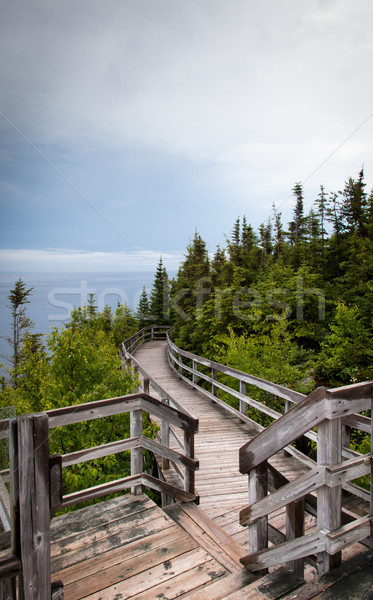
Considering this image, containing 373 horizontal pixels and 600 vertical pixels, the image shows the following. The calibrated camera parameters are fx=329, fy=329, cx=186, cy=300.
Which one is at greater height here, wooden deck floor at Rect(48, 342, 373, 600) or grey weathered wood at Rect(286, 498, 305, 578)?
grey weathered wood at Rect(286, 498, 305, 578)

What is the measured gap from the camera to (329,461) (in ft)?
5.73

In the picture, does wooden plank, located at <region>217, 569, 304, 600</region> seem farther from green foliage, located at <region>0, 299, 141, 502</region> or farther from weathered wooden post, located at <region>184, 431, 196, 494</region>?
green foliage, located at <region>0, 299, 141, 502</region>

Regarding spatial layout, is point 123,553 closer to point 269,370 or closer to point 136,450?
point 136,450

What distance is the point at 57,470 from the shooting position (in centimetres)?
144

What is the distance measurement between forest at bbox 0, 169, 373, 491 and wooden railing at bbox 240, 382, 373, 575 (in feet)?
9.75

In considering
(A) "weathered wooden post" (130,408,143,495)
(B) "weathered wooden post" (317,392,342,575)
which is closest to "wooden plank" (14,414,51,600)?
(B) "weathered wooden post" (317,392,342,575)

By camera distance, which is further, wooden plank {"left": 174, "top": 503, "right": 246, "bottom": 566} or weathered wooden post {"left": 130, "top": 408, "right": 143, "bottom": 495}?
weathered wooden post {"left": 130, "top": 408, "right": 143, "bottom": 495}

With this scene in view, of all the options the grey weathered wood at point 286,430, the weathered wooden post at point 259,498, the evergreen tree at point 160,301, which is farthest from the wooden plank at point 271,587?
the evergreen tree at point 160,301

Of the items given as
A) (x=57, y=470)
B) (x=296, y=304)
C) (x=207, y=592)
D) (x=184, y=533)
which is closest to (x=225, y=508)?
(x=184, y=533)

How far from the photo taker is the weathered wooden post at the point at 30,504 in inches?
52.2

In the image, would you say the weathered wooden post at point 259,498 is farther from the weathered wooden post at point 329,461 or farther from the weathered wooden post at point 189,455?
the weathered wooden post at point 189,455

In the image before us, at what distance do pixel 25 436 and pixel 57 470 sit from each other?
0.24 meters

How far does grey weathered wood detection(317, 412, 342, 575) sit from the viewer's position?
Result: 1715 mm

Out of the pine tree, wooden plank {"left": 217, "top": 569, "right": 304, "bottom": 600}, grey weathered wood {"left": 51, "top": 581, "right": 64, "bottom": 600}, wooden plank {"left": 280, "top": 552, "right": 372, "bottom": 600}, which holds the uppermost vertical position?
the pine tree
